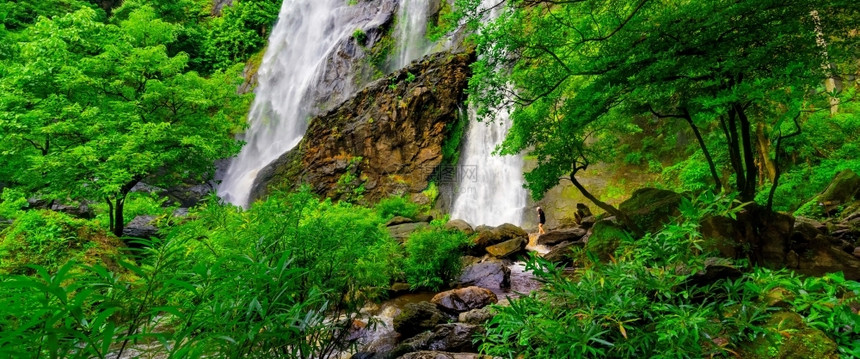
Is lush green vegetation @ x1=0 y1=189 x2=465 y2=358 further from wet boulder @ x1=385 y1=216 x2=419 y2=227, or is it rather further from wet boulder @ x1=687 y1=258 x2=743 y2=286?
wet boulder @ x1=385 y1=216 x2=419 y2=227

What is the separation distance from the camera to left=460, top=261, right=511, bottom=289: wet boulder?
7.94 m

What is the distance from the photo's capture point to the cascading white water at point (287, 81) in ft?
68.0

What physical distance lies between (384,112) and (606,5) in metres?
13.7

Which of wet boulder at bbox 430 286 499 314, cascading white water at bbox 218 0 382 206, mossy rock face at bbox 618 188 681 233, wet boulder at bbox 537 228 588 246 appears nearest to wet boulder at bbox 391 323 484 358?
wet boulder at bbox 430 286 499 314

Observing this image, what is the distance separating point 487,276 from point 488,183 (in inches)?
325

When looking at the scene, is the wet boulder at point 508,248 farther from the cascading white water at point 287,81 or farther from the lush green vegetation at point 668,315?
the cascading white water at point 287,81

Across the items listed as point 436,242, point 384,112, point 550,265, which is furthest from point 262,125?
point 550,265

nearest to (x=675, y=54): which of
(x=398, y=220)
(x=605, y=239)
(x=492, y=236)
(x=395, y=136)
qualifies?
(x=605, y=239)

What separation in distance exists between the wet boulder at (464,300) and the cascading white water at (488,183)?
28.5ft

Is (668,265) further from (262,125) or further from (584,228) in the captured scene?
(262,125)

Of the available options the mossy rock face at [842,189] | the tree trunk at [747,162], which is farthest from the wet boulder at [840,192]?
the tree trunk at [747,162]

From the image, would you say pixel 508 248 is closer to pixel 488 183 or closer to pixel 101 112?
pixel 488 183

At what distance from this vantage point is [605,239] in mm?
7344

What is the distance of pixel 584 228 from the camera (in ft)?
37.8
